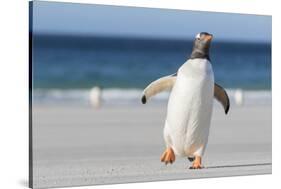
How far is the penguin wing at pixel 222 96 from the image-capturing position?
802 centimetres

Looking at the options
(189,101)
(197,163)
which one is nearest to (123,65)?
(189,101)

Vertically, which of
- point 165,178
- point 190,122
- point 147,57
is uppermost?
→ point 147,57

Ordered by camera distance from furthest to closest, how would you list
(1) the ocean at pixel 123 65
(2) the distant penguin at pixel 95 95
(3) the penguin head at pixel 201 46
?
(3) the penguin head at pixel 201 46
(2) the distant penguin at pixel 95 95
(1) the ocean at pixel 123 65

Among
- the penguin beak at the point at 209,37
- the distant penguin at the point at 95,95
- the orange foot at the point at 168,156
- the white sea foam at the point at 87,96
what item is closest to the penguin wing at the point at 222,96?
the white sea foam at the point at 87,96

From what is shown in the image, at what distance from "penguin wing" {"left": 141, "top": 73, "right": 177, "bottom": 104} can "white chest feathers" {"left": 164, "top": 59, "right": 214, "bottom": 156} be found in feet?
0.16

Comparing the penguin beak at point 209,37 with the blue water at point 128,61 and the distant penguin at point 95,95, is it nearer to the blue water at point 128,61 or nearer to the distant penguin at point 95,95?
the blue water at point 128,61

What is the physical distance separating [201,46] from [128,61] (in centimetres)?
72

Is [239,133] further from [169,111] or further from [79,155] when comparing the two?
[79,155]

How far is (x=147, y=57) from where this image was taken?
7.74 m

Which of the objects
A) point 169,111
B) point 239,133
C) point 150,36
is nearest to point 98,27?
point 150,36

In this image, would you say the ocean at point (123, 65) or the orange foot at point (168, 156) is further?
the orange foot at point (168, 156)

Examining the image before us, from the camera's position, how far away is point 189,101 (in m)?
7.81

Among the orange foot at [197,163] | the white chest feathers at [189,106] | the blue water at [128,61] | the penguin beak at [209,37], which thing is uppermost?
the penguin beak at [209,37]
